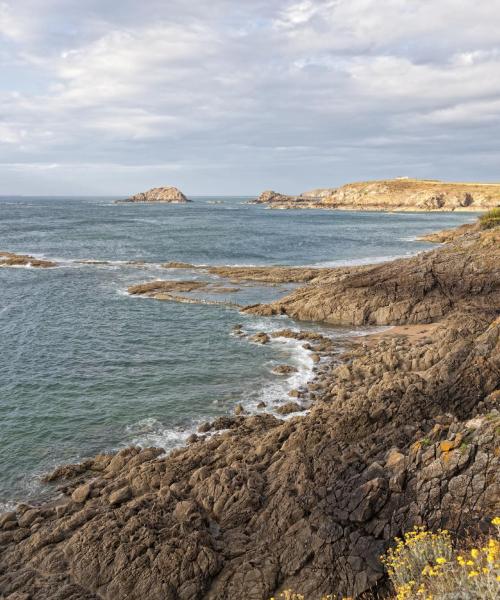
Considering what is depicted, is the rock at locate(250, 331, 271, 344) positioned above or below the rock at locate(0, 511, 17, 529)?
above

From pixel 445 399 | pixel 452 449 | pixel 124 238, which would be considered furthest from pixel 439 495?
pixel 124 238

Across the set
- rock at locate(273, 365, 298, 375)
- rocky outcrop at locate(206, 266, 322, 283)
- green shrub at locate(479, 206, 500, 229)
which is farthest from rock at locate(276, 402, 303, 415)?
green shrub at locate(479, 206, 500, 229)

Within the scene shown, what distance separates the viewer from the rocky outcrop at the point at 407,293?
40.5 metres

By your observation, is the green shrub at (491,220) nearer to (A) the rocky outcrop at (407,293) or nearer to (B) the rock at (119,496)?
(A) the rocky outcrop at (407,293)

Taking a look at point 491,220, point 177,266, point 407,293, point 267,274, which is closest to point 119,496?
point 407,293

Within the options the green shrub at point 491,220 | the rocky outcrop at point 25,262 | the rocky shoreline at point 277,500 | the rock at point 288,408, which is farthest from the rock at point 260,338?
the rocky outcrop at point 25,262

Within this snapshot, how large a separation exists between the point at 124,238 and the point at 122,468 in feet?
299

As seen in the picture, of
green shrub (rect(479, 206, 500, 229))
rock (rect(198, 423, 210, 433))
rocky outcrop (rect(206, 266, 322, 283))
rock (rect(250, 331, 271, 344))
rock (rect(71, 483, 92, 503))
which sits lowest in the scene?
rock (rect(71, 483, 92, 503))

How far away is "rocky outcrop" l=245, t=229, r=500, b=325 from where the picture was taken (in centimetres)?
4053

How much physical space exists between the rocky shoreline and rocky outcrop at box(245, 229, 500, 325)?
17907mm

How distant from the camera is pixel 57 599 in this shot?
13117 mm

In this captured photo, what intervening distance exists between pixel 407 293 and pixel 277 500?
1202 inches

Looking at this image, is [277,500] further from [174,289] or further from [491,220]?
[491,220]

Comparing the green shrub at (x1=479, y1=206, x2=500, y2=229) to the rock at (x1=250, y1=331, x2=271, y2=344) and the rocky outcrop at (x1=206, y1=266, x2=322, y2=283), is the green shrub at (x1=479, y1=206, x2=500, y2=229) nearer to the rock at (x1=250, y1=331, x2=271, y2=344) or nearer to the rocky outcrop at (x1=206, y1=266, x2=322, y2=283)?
the rocky outcrop at (x1=206, y1=266, x2=322, y2=283)
